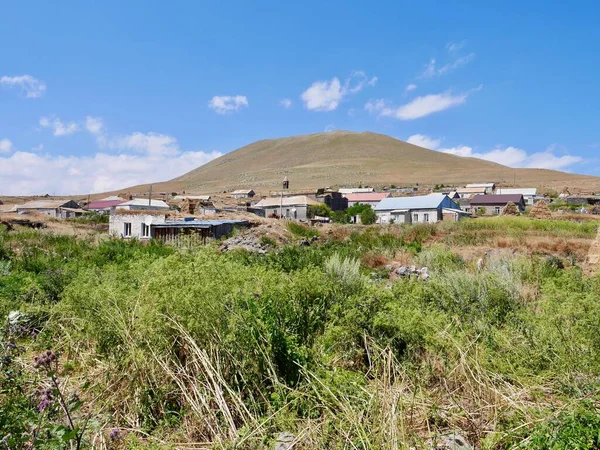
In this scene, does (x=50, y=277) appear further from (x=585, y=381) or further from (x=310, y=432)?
(x=585, y=381)

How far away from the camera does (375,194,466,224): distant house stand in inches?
1692

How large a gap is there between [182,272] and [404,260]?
11.5 metres

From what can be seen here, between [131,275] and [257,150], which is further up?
[257,150]

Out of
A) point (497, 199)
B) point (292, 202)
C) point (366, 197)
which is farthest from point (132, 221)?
point (497, 199)

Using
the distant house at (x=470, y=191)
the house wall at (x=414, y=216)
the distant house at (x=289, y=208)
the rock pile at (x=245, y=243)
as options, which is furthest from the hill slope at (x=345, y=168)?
the rock pile at (x=245, y=243)

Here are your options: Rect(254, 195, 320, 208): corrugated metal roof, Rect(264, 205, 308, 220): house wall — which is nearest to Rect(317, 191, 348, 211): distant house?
Rect(254, 195, 320, 208): corrugated metal roof

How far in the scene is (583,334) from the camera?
12.2ft

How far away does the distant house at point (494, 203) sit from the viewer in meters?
53.1

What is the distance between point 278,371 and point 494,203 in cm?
5851

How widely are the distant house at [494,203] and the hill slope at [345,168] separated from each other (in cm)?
3568

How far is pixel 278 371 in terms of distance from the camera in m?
3.10

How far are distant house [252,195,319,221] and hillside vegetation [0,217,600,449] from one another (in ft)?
154

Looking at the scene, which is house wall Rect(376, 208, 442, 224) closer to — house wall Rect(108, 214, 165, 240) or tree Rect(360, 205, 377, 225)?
tree Rect(360, 205, 377, 225)

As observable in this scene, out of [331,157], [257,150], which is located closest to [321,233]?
[331,157]
